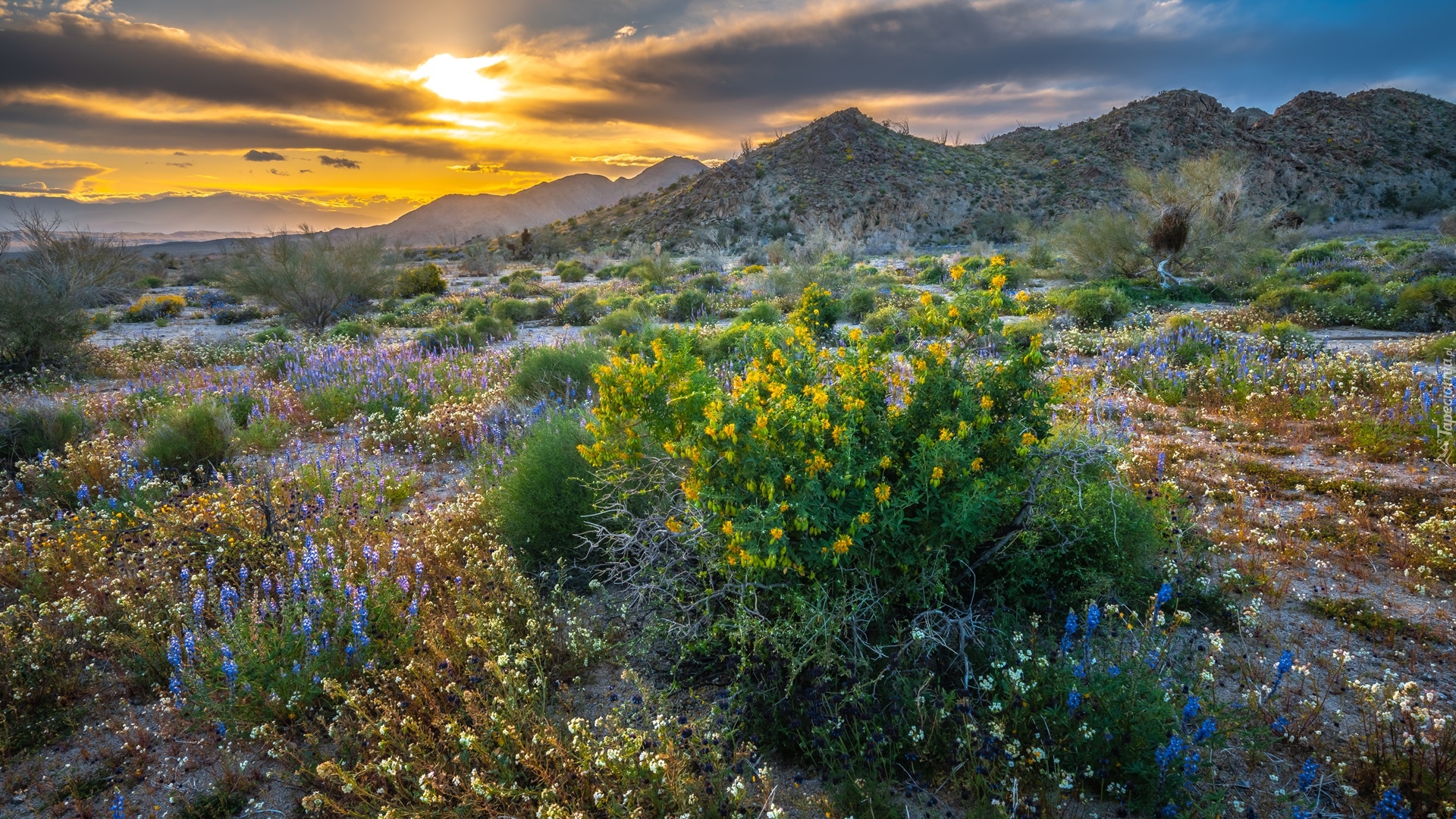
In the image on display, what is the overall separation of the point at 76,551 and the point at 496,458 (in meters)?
2.56

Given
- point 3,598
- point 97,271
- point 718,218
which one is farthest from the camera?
point 718,218

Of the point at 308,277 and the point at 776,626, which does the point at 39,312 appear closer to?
the point at 308,277

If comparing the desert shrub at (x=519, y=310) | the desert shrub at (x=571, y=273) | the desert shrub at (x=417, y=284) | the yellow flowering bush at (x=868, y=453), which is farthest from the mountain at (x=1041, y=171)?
the yellow flowering bush at (x=868, y=453)

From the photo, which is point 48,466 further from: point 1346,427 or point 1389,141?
point 1389,141

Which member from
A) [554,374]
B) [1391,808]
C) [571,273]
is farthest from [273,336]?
[1391,808]

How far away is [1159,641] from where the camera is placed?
10.5 feet

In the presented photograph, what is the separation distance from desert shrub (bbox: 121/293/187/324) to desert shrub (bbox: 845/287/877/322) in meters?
17.3

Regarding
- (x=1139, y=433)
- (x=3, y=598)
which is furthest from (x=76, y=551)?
(x=1139, y=433)

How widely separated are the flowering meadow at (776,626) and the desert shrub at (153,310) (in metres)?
16.9

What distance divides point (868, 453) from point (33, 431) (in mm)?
8456

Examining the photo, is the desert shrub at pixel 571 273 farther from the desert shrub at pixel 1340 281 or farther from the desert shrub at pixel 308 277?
the desert shrub at pixel 1340 281

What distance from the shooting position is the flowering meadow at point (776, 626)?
254 cm

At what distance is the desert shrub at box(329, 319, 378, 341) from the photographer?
1356 cm

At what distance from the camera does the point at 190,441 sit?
6297mm
